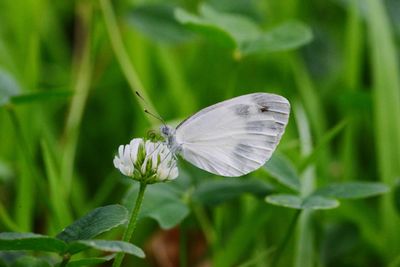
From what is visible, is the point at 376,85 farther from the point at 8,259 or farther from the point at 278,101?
the point at 8,259

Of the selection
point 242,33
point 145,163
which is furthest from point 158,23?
point 145,163

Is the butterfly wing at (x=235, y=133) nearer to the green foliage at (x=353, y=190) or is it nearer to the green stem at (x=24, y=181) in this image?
the green foliage at (x=353, y=190)

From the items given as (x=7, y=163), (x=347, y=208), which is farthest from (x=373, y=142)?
(x=7, y=163)

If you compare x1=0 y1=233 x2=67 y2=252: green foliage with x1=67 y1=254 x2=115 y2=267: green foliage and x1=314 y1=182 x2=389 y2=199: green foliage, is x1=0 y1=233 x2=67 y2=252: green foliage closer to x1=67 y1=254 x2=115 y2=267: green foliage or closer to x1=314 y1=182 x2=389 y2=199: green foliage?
x1=67 y1=254 x2=115 y2=267: green foliage

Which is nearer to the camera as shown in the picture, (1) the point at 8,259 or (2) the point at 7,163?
(1) the point at 8,259

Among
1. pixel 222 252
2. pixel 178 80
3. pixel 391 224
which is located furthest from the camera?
pixel 178 80

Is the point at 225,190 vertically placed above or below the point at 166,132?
below

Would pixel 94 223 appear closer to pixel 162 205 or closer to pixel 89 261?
pixel 89 261
